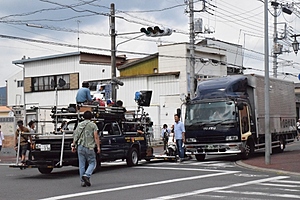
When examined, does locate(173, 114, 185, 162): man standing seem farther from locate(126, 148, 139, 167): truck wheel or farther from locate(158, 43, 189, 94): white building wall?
locate(158, 43, 189, 94): white building wall

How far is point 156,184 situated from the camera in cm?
1379

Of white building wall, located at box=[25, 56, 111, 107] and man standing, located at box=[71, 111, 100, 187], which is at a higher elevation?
white building wall, located at box=[25, 56, 111, 107]

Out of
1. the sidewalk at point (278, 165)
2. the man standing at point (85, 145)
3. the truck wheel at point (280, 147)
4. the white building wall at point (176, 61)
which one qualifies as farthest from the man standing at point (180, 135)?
the white building wall at point (176, 61)

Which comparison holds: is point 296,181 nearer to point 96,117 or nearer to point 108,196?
point 108,196

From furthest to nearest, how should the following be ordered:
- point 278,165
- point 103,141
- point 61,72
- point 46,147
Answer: point 61,72 → point 278,165 → point 103,141 → point 46,147

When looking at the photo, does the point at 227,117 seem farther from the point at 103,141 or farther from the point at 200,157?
the point at 103,141

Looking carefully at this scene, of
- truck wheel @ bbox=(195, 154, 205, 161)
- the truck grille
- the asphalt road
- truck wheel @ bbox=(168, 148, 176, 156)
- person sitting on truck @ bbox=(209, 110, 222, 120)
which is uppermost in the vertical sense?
person sitting on truck @ bbox=(209, 110, 222, 120)

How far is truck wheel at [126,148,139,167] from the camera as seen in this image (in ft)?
62.7

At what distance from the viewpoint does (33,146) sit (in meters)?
16.5

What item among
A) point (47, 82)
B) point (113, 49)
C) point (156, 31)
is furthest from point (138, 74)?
point (156, 31)

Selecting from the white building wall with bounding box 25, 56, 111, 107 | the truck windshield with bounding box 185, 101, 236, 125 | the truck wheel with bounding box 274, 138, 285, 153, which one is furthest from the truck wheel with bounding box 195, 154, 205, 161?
the white building wall with bounding box 25, 56, 111, 107

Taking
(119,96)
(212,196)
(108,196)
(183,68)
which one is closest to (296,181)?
(212,196)

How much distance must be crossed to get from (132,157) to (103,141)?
2.26 meters

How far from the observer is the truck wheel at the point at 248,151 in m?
20.8
